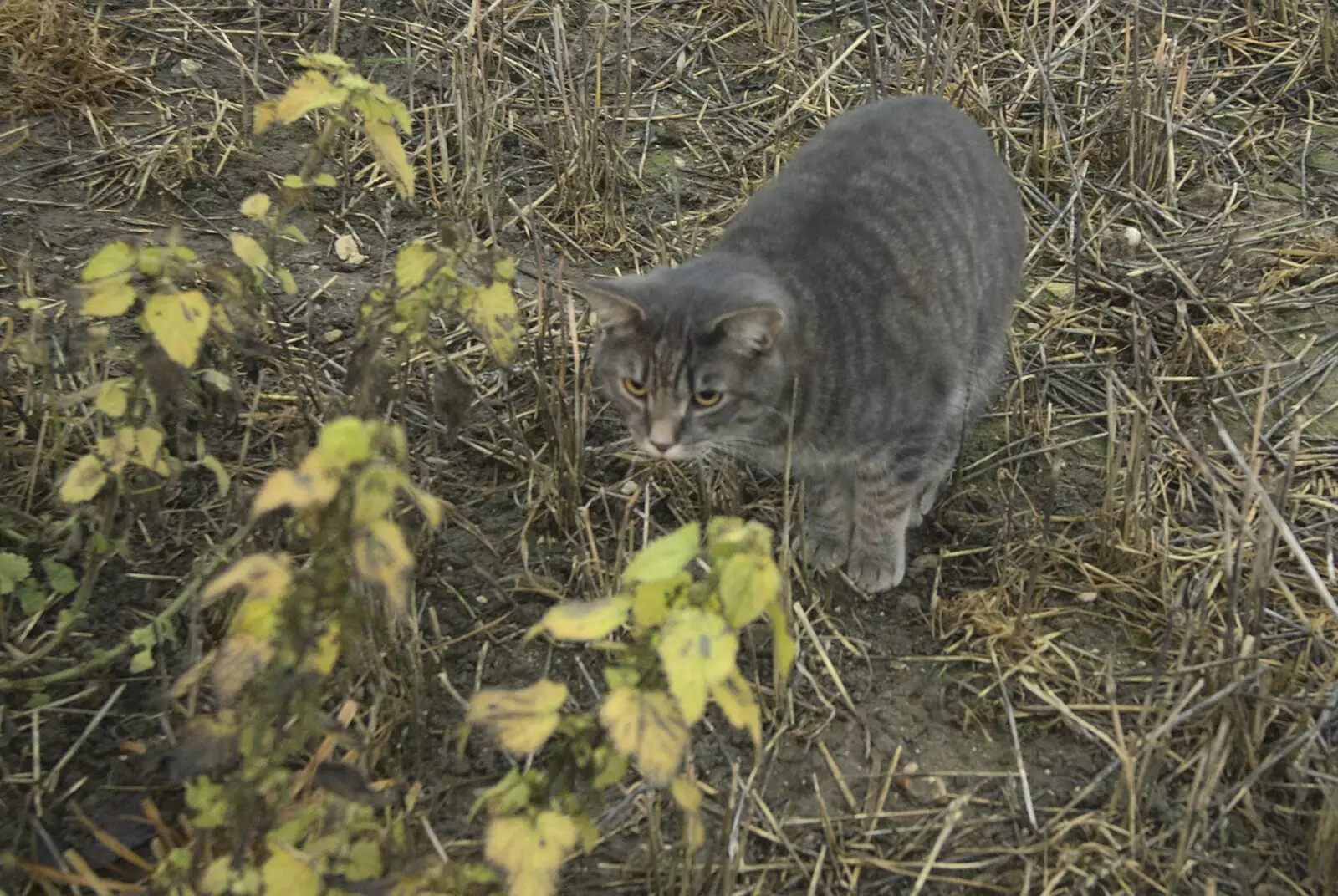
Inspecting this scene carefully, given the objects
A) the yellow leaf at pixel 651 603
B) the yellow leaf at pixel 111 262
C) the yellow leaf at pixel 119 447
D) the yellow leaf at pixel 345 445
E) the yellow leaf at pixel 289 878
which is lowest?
the yellow leaf at pixel 289 878

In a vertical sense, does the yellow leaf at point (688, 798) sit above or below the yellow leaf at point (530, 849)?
below

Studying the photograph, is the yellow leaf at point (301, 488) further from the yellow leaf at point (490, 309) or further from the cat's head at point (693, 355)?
the cat's head at point (693, 355)

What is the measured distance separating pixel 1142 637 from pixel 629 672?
158cm

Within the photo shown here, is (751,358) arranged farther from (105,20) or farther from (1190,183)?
(105,20)

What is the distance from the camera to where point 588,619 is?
1.47 m

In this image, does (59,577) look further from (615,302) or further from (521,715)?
(521,715)

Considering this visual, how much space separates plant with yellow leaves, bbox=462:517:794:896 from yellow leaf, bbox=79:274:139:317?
0.79m

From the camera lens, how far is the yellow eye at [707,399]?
260cm

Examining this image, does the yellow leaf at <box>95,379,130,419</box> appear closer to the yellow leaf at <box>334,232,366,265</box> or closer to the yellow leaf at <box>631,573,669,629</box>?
the yellow leaf at <box>631,573,669,629</box>

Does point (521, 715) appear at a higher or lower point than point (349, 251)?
higher

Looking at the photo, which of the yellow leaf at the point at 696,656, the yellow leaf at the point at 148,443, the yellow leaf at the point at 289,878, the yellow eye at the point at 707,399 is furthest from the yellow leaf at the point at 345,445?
the yellow eye at the point at 707,399

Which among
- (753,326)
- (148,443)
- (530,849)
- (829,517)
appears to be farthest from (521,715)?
(829,517)

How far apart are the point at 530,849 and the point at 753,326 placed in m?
1.24

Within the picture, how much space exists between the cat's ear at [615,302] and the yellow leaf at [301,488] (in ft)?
3.81
